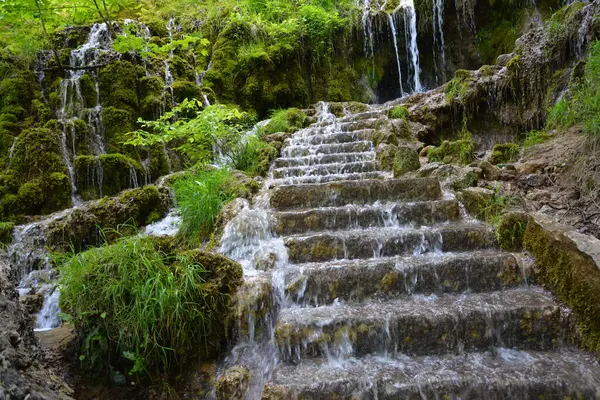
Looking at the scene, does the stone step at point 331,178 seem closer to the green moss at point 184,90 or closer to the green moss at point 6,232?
the green moss at point 6,232

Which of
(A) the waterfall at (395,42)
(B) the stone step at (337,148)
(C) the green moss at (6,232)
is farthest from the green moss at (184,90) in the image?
(A) the waterfall at (395,42)

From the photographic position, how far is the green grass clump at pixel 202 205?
15.7ft

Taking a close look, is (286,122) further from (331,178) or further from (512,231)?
(512,231)

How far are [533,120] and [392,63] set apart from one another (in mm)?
6278

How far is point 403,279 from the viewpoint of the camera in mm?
3389

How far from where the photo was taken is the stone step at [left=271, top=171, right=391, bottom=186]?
5.71 m

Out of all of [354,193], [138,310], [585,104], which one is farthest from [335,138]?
[138,310]

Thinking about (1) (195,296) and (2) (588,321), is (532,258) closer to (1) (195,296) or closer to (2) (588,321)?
(2) (588,321)

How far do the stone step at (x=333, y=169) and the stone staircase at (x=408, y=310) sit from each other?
1.23 metres

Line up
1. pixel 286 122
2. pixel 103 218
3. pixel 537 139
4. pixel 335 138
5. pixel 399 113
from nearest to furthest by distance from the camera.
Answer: pixel 537 139, pixel 103 218, pixel 335 138, pixel 399 113, pixel 286 122

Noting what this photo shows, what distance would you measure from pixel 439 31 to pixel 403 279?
36.2 ft

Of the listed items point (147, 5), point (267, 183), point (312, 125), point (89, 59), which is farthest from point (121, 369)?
point (147, 5)

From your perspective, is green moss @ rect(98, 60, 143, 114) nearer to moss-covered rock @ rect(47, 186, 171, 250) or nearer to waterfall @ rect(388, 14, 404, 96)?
moss-covered rock @ rect(47, 186, 171, 250)

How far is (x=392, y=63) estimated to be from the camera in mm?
12078
